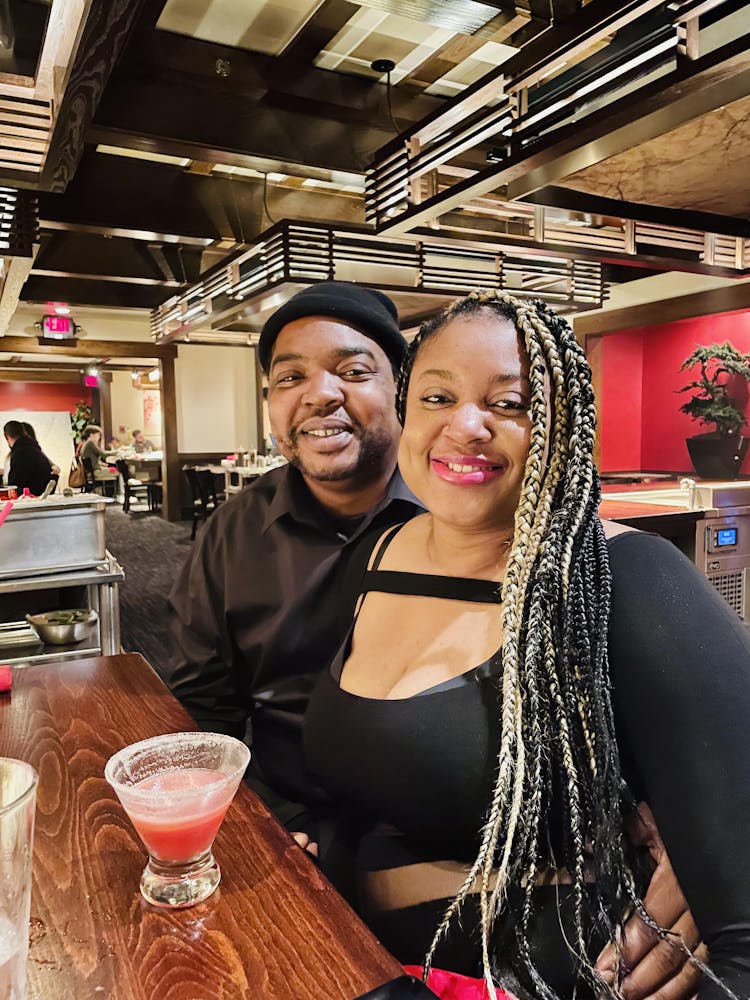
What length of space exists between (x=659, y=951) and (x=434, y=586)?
2.05 feet

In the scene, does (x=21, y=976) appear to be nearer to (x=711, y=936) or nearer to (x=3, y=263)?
(x=711, y=936)

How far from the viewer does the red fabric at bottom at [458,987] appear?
38.6 inches

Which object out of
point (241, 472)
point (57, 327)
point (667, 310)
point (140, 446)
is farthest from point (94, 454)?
point (667, 310)

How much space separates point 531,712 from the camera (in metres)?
1.03

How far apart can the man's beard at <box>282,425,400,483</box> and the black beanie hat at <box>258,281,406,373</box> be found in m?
0.21

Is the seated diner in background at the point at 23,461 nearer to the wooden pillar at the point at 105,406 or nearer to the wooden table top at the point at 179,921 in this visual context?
the wooden table top at the point at 179,921

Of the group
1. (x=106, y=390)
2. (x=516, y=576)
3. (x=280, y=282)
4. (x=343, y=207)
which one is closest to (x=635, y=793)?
(x=516, y=576)

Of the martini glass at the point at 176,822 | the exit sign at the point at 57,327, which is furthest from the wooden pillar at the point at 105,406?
the martini glass at the point at 176,822

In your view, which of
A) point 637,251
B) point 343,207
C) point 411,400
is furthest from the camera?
point 343,207

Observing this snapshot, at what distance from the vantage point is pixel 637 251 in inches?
203

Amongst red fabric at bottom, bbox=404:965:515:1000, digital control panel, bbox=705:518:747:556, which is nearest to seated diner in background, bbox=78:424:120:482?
digital control panel, bbox=705:518:747:556

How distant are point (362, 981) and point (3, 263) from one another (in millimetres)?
5881

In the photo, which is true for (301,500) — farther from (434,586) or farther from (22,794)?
(22,794)

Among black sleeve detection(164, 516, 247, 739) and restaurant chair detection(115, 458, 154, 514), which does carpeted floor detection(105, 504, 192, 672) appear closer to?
restaurant chair detection(115, 458, 154, 514)
